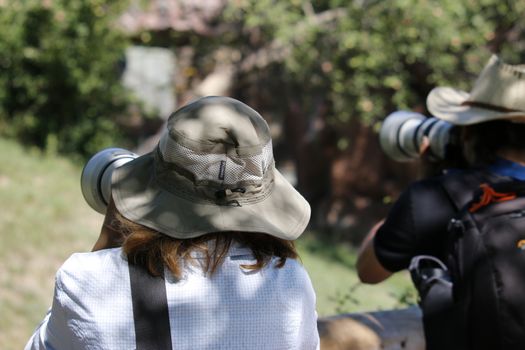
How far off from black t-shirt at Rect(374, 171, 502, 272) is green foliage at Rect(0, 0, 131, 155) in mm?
6549

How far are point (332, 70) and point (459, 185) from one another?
18.8 feet

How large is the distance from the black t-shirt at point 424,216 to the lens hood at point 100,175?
71cm

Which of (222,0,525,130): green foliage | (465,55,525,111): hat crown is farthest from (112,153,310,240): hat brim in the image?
(222,0,525,130): green foliage

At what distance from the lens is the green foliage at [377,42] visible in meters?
6.87

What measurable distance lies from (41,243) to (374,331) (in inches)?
144

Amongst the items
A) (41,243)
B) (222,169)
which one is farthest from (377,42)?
(222,169)

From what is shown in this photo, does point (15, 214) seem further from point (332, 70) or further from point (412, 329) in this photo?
point (412, 329)

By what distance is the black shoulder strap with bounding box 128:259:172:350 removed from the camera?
1.35 meters

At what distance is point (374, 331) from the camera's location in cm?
238

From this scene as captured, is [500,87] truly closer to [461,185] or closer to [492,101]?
[492,101]

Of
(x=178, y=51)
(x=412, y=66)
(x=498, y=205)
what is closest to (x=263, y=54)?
(x=412, y=66)

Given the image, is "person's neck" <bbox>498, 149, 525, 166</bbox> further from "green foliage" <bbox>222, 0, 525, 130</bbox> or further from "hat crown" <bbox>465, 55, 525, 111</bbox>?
"green foliage" <bbox>222, 0, 525, 130</bbox>

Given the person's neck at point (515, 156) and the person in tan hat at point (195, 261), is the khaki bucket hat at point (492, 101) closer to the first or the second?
the person's neck at point (515, 156)

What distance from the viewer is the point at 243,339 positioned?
1.42 m
